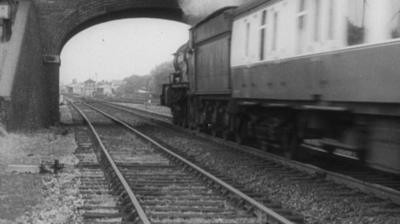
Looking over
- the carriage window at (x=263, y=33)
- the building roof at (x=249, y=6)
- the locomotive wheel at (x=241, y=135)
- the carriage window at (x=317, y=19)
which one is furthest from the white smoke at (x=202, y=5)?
the carriage window at (x=317, y=19)

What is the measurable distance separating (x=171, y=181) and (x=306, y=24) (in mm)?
3367

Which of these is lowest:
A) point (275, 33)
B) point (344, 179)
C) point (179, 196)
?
point (179, 196)

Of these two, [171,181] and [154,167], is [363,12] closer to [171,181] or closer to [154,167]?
[171,181]

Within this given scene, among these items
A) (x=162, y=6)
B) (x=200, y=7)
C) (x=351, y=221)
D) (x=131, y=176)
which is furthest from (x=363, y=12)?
(x=162, y=6)

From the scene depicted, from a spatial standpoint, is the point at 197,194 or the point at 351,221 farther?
the point at 197,194

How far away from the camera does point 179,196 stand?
8594mm

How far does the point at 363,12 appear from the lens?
8188 millimetres

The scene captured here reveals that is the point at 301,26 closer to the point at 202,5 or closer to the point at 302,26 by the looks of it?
the point at 302,26

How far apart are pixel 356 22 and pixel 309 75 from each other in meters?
1.71

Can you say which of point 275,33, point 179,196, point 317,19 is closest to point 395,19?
point 317,19

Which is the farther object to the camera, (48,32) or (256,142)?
(48,32)

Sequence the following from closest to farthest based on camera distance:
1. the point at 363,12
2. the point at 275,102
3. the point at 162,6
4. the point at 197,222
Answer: the point at 197,222, the point at 363,12, the point at 275,102, the point at 162,6

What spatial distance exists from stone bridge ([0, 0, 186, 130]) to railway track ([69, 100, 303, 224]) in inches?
338

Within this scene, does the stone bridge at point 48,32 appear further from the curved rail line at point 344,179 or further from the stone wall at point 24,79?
the curved rail line at point 344,179
